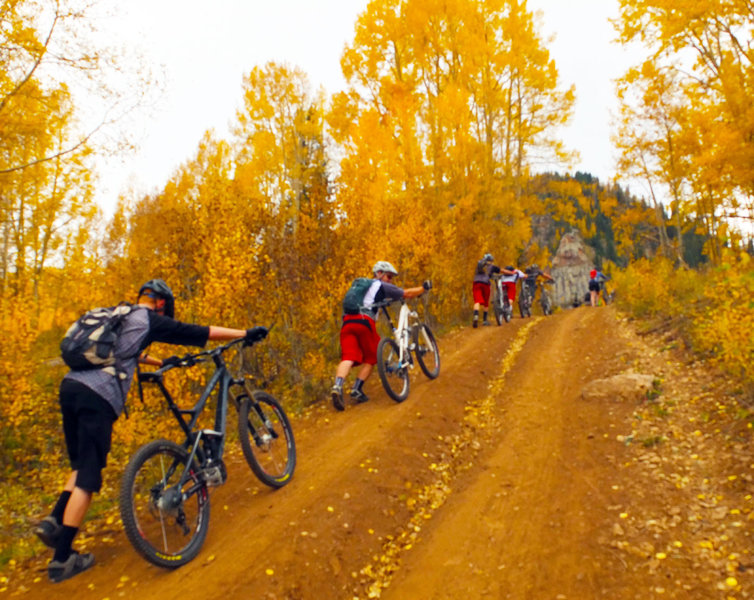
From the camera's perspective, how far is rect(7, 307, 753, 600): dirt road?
3246 mm

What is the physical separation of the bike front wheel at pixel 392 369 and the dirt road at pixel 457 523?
47 centimetres

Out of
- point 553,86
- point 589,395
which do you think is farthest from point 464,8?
point 589,395

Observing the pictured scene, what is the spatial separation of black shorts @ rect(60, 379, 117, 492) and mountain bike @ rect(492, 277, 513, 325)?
12.5 m

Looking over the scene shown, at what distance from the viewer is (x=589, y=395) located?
6797mm

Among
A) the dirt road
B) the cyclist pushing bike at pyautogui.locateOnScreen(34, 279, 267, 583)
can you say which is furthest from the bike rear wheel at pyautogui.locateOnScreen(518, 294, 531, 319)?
the cyclist pushing bike at pyautogui.locateOnScreen(34, 279, 267, 583)

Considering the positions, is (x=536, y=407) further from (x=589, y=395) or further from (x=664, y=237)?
(x=664, y=237)

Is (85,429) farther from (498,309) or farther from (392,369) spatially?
(498,309)

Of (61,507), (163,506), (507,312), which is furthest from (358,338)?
(507,312)

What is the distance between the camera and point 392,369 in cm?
712

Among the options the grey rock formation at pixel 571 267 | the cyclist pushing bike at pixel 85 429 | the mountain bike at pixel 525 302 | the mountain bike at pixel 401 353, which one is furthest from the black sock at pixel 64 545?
the grey rock formation at pixel 571 267

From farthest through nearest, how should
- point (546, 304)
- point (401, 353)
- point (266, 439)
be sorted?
point (546, 304) < point (401, 353) < point (266, 439)

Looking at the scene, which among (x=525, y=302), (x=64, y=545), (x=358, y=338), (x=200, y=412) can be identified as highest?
(x=525, y=302)

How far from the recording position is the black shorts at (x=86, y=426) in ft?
11.3

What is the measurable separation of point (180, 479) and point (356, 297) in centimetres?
376
